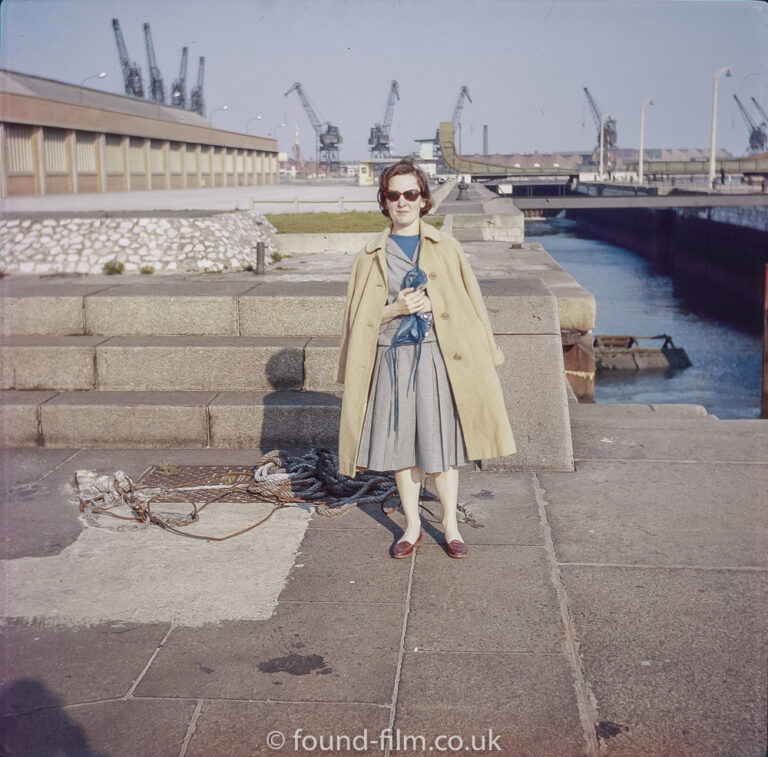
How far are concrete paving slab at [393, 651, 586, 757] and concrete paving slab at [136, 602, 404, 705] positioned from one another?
0.14m

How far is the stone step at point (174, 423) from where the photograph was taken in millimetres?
6262

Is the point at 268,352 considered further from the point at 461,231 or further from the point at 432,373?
the point at 461,231

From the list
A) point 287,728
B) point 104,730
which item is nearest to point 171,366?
point 104,730

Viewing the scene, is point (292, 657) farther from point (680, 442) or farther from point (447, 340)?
point (680, 442)

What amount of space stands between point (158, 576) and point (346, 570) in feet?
2.90

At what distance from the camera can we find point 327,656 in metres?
3.42

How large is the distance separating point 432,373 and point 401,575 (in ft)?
3.13

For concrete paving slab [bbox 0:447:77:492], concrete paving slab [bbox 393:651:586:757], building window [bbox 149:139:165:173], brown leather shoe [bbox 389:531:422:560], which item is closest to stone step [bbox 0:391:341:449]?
concrete paving slab [bbox 0:447:77:492]

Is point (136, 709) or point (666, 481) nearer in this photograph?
point (136, 709)

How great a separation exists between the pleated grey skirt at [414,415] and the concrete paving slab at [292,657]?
2.32 ft

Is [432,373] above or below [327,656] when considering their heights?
above

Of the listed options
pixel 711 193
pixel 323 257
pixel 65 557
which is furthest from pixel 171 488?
pixel 711 193

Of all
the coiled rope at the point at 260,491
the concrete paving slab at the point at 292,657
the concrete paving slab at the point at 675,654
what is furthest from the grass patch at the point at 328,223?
the concrete paving slab at the point at 292,657

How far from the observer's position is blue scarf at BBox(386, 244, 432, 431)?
160 inches
